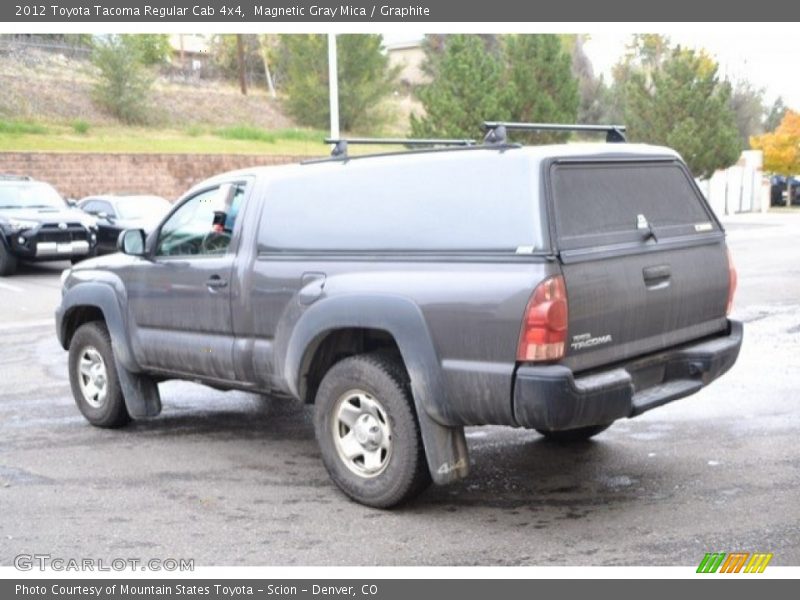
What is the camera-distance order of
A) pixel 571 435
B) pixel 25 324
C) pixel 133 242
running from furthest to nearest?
pixel 25 324 → pixel 133 242 → pixel 571 435

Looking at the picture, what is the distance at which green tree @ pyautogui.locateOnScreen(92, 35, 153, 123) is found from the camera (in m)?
41.2

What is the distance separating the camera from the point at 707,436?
7.13 metres

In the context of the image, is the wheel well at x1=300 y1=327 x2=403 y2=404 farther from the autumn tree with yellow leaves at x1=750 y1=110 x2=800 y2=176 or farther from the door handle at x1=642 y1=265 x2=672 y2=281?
the autumn tree with yellow leaves at x1=750 y1=110 x2=800 y2=176

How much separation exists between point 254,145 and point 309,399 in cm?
3633

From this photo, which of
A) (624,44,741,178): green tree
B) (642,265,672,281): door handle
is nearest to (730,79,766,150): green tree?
(624,44,741,178): green tree

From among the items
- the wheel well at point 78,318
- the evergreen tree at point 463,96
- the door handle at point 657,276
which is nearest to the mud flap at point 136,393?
the wheel well at point 78,318

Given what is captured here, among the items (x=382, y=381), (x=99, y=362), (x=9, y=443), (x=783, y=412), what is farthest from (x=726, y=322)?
(x=9, y=443)

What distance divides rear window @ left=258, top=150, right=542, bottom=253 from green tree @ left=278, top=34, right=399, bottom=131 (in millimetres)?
38482

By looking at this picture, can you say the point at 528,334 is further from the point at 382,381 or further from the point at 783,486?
the point at 783,486

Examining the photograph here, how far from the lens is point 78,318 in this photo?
8.12 m

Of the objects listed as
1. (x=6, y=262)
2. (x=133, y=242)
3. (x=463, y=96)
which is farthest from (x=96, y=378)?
(x=463, y=96)

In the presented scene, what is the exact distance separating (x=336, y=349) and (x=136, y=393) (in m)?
2.21

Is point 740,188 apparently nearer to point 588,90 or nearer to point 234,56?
point 588,90

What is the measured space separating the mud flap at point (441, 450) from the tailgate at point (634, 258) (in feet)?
2.61
